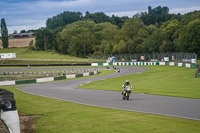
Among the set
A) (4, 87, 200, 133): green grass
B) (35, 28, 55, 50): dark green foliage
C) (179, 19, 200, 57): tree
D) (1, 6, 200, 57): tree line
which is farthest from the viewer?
(35, 28, 55, 50): dark green foliage

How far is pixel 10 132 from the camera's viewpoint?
9539mm

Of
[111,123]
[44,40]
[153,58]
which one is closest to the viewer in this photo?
[111,123]

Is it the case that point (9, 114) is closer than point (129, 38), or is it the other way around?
point (9, 114)

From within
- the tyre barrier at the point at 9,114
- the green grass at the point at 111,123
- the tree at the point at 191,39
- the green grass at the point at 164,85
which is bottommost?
the green grass at the point at 164,85

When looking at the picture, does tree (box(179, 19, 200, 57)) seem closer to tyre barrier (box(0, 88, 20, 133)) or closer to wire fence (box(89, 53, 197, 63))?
wire fence (box(89, 53, 197, 63))

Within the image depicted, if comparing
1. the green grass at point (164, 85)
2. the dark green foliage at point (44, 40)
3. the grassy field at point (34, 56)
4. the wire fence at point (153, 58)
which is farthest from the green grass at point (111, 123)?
the dark green foliage at point (44, 40)

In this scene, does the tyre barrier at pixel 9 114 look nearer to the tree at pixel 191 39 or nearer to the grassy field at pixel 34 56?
the tree at pixel 191 39

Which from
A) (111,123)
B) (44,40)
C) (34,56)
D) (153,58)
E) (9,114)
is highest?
(44,40)

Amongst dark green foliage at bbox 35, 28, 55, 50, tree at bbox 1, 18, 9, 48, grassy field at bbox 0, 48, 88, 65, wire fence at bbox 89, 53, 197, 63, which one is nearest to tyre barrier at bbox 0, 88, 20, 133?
wire fence at bbox 89, 53, 197, 63

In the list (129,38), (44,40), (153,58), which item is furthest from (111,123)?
(44,40)

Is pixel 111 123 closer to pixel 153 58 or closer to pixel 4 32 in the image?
pixel 153 58

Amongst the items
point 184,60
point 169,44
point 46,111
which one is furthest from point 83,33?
point 46,111

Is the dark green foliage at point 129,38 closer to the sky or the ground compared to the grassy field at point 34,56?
closer to the sky

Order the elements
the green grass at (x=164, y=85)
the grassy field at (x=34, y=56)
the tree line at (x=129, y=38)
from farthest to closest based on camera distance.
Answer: the grassy field at (x=34, y=56)
the tree line at (x=129, y=38)
the green grass at (x=164, y=85)
